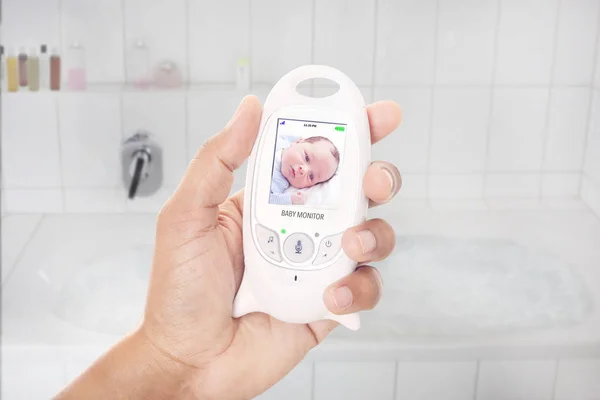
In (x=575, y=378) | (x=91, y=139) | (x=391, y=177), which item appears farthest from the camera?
(x=91, y=139)

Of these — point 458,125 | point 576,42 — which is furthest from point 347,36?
point 576,42

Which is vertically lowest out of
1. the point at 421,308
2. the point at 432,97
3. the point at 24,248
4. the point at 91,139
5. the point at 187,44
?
the point at 421,308

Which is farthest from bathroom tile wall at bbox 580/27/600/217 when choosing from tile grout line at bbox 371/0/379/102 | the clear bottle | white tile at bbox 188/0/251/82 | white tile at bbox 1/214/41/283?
white tile at bbox 1/214/41/283

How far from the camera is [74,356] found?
1.18 m

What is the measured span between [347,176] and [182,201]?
6.2 inches

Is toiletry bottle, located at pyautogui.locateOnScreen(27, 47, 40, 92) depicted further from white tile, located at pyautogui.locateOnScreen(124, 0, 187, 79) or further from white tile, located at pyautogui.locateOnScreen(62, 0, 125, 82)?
white tile, located at pyautogui.locateOnScreen(124, 0, 187, 79)

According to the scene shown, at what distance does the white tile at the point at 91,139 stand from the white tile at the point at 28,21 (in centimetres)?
15

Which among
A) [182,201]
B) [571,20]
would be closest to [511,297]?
[571,20]

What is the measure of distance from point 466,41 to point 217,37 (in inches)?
21.4

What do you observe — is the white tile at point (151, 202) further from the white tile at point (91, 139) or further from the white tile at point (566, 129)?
the white tile at point (566, 129)

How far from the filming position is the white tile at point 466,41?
66.5 inches

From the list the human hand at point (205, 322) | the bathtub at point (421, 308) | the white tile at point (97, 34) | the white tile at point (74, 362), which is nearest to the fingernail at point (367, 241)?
the human hand at point (205, 322)

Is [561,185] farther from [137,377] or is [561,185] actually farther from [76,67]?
[137,377]

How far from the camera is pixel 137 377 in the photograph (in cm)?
78
